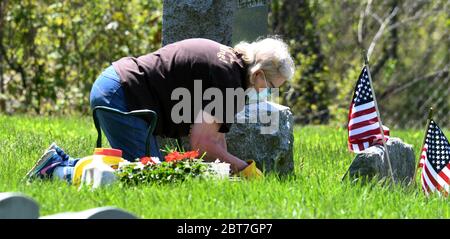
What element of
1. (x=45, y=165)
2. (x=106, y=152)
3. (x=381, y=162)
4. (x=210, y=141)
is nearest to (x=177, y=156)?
(x=106, y=152)

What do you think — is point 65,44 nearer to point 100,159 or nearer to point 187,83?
point 187,83

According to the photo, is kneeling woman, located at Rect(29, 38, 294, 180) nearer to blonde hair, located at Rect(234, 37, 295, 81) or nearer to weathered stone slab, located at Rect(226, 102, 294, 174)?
blonde hair, located at Rect(234, 37, 295, 81)

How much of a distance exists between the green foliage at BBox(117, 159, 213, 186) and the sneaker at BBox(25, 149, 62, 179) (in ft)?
1.77

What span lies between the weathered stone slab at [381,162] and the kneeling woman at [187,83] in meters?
0.70

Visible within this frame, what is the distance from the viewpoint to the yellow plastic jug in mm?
6246

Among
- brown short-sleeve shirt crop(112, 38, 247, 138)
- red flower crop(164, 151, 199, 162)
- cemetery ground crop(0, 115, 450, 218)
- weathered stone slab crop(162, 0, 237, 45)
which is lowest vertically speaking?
cemetery ground crop(0, 115, 450, 218)

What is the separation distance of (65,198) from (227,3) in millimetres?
3242

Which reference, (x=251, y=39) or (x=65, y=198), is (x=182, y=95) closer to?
(x=65, y=198)

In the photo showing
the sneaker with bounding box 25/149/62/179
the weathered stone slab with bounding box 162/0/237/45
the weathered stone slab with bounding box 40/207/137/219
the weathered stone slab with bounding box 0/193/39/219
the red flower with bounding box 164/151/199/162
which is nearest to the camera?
the weathered stone slab with bounding box 40/207/137/219

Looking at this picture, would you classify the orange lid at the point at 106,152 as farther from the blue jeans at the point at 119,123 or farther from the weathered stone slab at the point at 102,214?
the weathered stone slab at the point at 102,214

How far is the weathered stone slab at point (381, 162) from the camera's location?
6.89 metres

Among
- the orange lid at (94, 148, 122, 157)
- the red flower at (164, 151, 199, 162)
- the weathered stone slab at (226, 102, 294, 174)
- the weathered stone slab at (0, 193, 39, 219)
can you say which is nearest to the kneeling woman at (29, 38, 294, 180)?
the red flower at (164, 151, 199, 162)

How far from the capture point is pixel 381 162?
696cm
